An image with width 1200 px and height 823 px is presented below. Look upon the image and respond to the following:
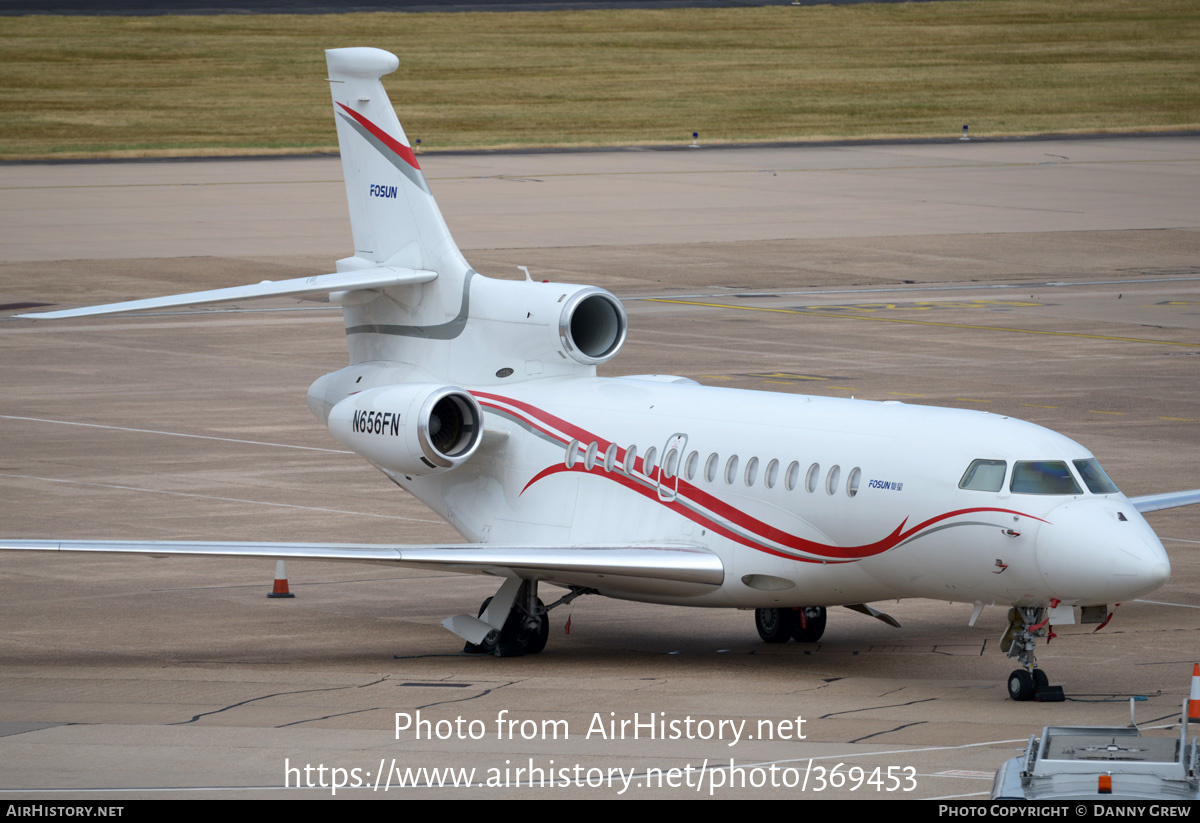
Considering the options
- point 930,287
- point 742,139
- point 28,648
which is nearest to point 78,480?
point 28,648

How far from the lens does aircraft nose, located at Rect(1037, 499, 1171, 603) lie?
1834 centimetres

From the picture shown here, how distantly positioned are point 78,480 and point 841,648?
15.8 meters

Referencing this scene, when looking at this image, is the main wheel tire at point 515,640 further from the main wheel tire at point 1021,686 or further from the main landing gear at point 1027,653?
the main wheel tire at point 1021,686

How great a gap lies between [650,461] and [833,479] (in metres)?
2.65

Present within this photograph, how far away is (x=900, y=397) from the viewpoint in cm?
4066

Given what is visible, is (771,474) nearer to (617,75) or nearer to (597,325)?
(597,325)

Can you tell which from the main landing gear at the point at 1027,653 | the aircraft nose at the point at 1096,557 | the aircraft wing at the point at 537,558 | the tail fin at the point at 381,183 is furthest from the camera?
the tail fin at the point at 381,183

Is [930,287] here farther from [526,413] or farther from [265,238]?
→ [526,413]

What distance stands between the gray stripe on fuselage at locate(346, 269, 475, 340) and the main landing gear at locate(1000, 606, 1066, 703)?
8.59 metres

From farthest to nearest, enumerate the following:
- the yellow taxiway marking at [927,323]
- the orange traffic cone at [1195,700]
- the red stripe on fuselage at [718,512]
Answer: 1. the yellow taxiway marking at [927,323]
2. the red stripe on fuselage at [718,512]
3. the orange traffic cone at [1195,700]

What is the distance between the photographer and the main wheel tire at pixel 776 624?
22453mm

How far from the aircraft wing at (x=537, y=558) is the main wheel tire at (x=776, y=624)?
1510 millimetres

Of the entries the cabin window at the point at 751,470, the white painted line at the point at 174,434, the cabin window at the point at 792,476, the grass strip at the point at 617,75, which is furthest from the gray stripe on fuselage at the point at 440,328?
the grass strip at the point at 617,75

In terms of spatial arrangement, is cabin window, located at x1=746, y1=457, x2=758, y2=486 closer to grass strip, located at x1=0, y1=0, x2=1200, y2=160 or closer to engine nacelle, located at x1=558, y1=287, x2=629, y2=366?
engine nacelle, located at x1=558, y1=287, x2=629, y2=366
